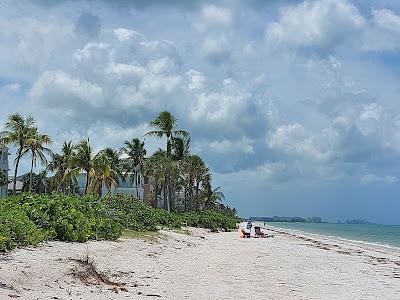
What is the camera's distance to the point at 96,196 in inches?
1325

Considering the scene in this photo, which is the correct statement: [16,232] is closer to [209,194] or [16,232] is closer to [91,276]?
[91,276]

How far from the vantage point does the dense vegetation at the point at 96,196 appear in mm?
19094

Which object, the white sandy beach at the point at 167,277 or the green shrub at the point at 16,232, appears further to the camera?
the green shrub at the point at 16,232

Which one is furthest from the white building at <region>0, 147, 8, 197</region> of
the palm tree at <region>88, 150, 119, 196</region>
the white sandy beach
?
the white sandy beach

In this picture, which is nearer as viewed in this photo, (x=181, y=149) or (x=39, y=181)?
(x=181, y=149)

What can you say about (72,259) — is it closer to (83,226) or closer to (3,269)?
(3,269)

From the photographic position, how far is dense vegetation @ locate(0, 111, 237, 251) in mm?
19094

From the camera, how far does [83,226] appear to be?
20.3 m

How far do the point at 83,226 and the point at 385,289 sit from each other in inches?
430

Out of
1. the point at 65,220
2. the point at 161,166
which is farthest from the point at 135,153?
the point at 65,220

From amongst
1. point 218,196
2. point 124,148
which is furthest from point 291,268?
point 218,196

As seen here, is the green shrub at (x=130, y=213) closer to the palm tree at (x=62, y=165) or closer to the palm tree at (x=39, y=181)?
the palm tree at (x=62, y=165)

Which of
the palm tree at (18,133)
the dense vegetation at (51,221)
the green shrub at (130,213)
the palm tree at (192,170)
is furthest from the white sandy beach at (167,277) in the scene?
the palm tree at (192,170)

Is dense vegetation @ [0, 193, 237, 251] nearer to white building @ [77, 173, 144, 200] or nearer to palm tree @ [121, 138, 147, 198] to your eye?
palm tree @ [121, 138, 147, 198]
